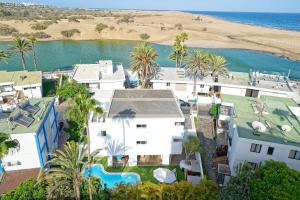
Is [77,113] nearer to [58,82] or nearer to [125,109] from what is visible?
[125,109]

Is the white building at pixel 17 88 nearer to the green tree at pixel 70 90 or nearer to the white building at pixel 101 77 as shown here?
the white building at pixel 101 77

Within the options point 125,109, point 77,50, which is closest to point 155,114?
point 125,109

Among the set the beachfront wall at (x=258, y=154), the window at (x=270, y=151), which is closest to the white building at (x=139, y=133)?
the beachfront wall at (x=258, y=154)

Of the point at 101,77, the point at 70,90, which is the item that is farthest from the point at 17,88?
the point at 101,77

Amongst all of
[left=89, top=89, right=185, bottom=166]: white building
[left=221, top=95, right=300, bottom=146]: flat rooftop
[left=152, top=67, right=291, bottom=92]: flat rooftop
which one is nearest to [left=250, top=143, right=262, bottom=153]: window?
[left=221, top=95, right=300, bottom=146]: flat rooftop

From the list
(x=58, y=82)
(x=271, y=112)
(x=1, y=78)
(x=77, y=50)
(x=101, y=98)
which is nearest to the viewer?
(x=271, y=112)

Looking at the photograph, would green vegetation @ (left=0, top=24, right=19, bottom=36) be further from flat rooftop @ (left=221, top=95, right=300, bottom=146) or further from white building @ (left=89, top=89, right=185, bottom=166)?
flat rooftop @ (left=221, top=95, right=300, bottom=146)
